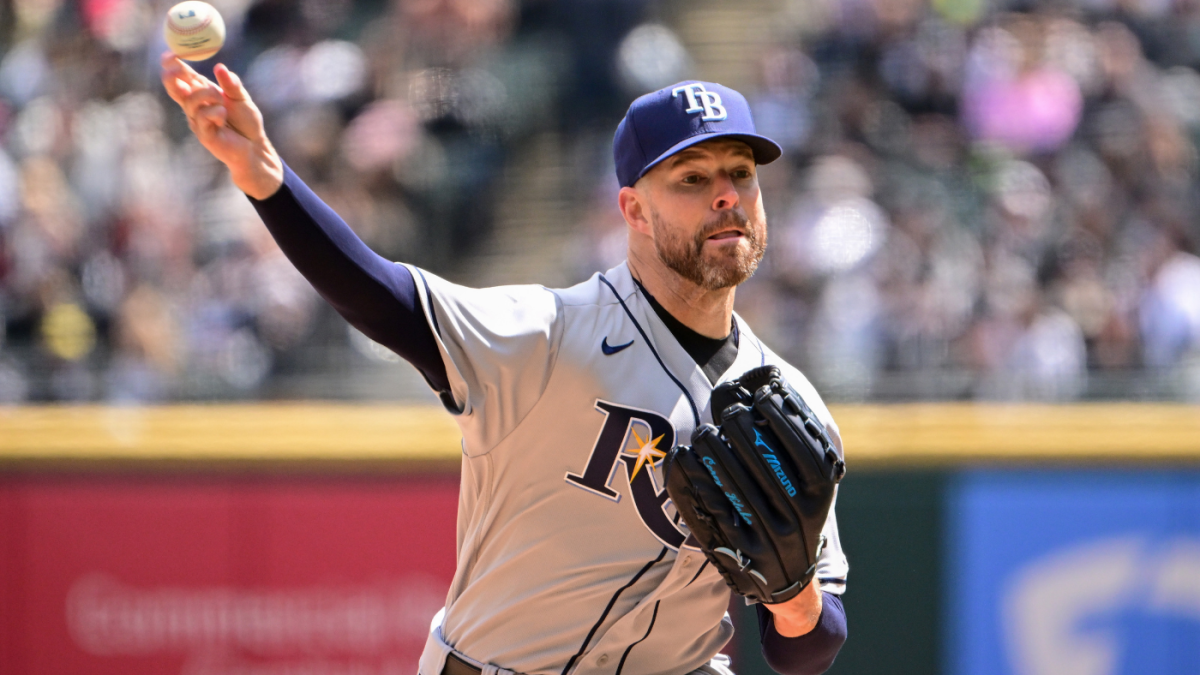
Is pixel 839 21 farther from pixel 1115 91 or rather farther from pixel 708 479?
pixel 708 479

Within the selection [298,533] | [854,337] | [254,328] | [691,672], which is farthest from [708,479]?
[254,328]

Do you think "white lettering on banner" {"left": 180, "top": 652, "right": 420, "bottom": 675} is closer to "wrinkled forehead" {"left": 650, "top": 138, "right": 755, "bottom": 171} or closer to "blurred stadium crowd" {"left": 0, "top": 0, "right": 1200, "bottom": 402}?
"blurred stadium crowd" {"left": 0, "top": 0, "right": 1200, "bottom": 402}

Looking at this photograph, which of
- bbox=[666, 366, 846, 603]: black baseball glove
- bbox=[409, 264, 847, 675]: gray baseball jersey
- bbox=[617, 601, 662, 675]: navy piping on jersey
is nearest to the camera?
bbox=[666, 366, 846, 603]: black baseball glove

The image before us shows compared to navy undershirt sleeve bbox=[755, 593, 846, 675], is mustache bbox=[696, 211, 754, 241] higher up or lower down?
higher up

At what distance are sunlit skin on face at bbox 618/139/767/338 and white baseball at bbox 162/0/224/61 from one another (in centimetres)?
87

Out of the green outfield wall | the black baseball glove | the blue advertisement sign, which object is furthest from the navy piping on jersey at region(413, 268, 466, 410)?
the blue advertisement sign

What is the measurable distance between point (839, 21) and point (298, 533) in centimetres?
469

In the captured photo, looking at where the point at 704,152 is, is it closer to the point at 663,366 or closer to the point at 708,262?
the point at 708,262

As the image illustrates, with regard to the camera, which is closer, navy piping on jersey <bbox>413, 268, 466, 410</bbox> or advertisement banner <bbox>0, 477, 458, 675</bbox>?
navy piping on jersey <bbox>413, 268, 466, 410</bbox>

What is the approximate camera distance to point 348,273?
229cm

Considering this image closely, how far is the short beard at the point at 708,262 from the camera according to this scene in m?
2.62

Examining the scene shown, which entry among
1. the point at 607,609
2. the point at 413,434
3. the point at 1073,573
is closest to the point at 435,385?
the point at 607,609

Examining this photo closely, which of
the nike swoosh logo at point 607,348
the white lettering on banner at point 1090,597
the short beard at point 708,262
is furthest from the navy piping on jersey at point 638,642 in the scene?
the white lettering on banner at point 1090,597

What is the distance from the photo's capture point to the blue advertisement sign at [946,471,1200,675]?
5590 mm
